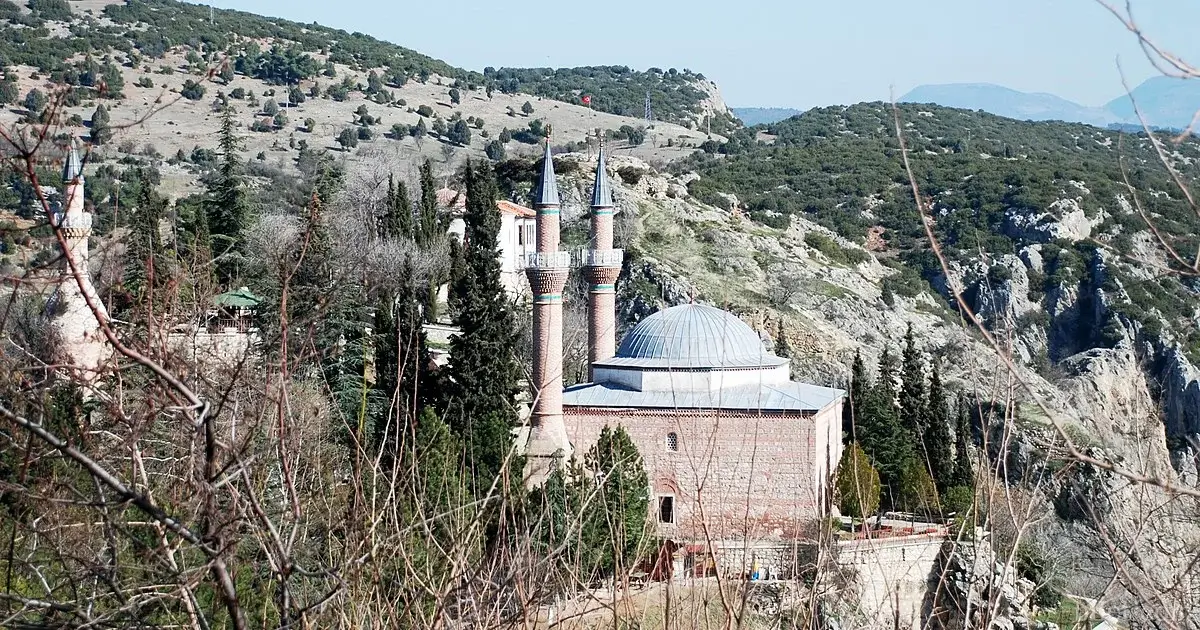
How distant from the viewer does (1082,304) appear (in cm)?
4441

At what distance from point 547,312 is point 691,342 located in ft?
8.87

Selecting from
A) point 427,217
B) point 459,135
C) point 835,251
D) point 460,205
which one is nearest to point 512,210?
point 460,205

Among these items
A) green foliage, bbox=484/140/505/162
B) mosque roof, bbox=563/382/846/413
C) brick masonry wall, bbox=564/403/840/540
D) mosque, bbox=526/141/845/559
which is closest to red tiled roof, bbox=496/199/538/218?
mosque, bbox=526/141/845/559

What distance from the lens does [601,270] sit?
2170 cm

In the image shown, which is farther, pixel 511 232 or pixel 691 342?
pixel 511 232

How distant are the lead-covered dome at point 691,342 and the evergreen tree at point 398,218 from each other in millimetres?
9565

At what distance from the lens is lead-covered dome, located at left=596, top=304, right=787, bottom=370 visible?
21359 mm

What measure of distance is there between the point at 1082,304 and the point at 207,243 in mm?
29643

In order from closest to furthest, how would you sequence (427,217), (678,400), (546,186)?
(678,400), (546,186), (427,217)

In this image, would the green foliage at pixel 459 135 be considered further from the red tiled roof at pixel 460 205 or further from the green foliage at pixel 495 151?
the red tiled roof at pixel 460 205

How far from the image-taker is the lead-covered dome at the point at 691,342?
841 inches

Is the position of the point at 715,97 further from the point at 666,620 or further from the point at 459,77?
the point at 666,620

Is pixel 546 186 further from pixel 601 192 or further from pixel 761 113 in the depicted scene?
pixel 761 113

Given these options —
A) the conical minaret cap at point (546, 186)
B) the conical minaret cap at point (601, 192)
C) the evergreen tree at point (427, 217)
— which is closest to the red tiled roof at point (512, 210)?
the evergreen tree at point (427, 217)
